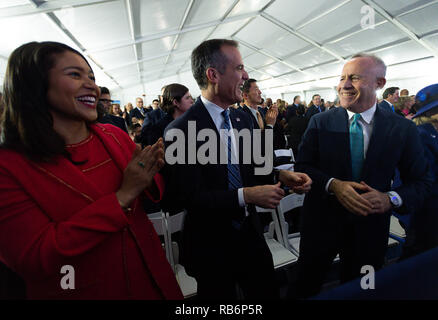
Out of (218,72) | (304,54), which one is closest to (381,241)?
(218,72)

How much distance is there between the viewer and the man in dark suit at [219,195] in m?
1.13

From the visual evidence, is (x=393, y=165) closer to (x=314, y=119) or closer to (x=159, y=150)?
(x=314, y=119)

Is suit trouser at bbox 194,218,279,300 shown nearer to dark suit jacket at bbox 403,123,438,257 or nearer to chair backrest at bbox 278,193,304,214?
chair backrest at bbox 278,193,304,214

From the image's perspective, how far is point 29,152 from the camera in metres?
0.72

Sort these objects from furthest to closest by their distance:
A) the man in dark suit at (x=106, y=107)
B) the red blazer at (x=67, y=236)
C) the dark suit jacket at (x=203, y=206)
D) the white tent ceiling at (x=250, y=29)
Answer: the white tent ceiling at (x=250, y=29), the man in dark suit at (x=106, y=107), the dark suit jacket at (x=203, y=206), the red blazer at (x=67, y=236)

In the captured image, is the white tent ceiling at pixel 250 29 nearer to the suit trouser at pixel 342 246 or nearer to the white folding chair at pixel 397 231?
the suit trouser at pixel 342 246

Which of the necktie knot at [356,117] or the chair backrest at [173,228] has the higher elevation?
the necktie knot at [356,117]

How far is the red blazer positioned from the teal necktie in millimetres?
1331

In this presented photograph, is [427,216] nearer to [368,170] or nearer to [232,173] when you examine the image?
[368,170]

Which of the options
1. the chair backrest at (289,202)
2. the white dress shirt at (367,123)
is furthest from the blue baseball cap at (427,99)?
the chair backrest at (289,202)

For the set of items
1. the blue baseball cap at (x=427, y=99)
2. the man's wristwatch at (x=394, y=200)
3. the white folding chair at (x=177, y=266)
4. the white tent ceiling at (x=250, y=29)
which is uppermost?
the white tent ceiling at (x=250, y=29)

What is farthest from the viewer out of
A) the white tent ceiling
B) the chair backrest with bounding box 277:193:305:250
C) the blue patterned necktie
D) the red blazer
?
the white tent ceiling

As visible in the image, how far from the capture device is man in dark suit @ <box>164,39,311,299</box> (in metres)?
1.13

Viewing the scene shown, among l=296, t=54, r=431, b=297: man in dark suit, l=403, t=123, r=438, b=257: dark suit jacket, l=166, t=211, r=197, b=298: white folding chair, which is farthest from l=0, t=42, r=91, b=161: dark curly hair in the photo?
l=403, t=123, r=438, b=257: dark suit jacket
